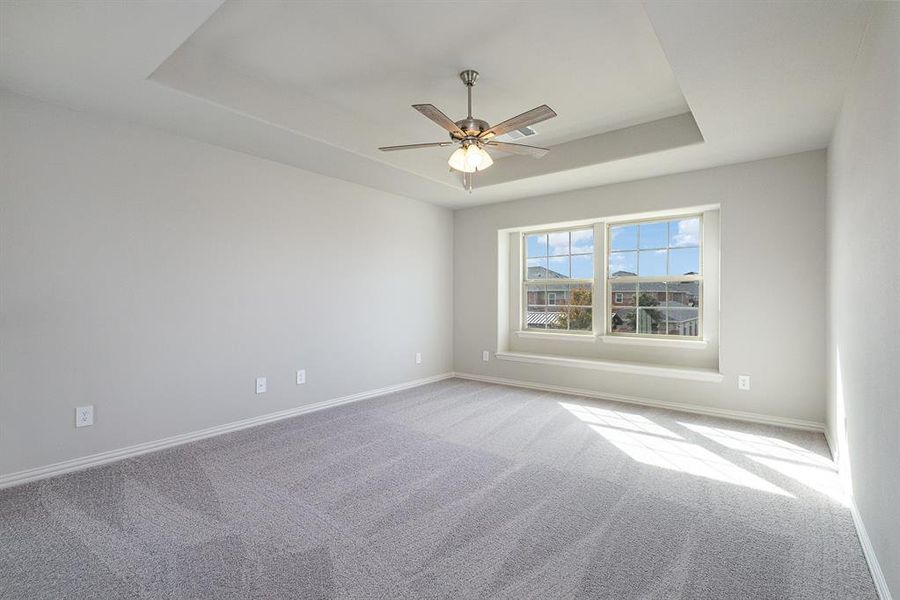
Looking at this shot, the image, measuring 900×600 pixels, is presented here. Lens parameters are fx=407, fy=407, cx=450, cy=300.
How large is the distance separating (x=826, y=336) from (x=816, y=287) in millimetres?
417

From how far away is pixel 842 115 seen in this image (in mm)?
2611

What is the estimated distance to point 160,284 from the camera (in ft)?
10.2

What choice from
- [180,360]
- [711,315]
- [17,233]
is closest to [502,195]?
[711,315]

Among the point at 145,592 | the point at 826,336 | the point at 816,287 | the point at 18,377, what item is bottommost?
the point at 145,592

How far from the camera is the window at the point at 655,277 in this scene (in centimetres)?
434

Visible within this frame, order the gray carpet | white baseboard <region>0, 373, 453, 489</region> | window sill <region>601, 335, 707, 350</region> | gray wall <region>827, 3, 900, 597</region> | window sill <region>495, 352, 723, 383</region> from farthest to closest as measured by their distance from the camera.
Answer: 1. window sill <region>601, 335, 707, 350</region>
2. window sill <region>495, 352, 723, 383</region>
3. white baseboard <region>0, 373, 453, 489</region>
4. the gray carpet
5. gray wall <region>827, 3, 900, 597</region>

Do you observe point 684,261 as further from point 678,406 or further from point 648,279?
point 678,406

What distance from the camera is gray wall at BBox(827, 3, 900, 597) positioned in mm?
1471

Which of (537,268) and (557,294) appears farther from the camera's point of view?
(537,268)

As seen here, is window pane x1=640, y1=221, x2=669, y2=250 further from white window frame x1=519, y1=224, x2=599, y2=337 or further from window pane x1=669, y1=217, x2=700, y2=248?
white window frame x1=519, y1=224, x2=599, y2=337

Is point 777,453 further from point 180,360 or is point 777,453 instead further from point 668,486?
point 180,360

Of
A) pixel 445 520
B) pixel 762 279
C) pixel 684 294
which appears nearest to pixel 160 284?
pixel 445 520

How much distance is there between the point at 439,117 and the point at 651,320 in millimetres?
3436

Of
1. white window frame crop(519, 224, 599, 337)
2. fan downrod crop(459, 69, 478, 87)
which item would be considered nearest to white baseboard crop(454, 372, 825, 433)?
white window frame crop(519, 224, 599, 337)
